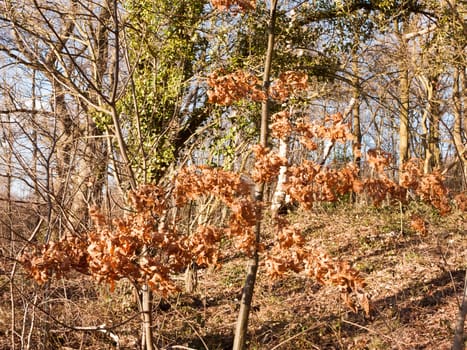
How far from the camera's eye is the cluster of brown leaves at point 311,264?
131 inches

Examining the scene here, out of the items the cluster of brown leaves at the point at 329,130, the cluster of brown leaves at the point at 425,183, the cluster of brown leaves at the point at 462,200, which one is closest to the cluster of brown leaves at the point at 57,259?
the cluster of brown leaves at the point at 329,130

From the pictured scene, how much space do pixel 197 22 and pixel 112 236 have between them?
238 inches

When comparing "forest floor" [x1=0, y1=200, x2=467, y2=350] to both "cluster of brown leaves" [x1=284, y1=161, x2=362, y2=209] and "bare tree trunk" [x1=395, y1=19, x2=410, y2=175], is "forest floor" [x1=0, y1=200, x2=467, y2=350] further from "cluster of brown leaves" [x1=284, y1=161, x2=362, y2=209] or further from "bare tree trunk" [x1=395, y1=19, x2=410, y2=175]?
"cluster of brown leaves" [x1=284, y1=161, x2=362, y2=209]

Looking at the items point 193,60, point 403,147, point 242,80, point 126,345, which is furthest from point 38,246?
point 403,147

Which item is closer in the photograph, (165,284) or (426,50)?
(165,284)

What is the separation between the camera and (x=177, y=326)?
316 inches

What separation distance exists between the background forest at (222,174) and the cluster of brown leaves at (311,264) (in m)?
0.02

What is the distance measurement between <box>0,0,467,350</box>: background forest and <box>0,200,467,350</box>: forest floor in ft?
0.14

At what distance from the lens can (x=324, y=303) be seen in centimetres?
861

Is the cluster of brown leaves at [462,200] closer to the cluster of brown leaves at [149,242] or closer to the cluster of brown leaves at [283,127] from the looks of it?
the cluster of brown leaves at [283,127]

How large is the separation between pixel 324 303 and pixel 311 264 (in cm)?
542

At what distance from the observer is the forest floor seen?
6.82 meters

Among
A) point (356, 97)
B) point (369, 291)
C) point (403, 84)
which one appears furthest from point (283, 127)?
point (403, 84)

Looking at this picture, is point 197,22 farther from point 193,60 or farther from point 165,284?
point 165,284
